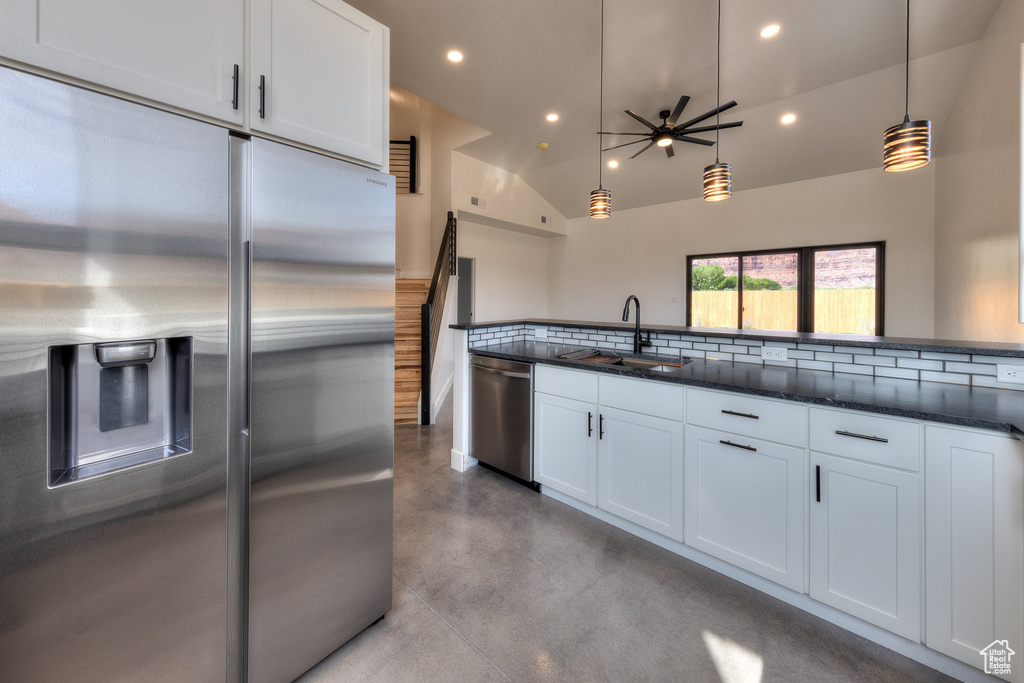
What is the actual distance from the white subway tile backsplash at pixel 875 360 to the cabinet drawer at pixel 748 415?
0.73 metres

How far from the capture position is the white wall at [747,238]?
540cm

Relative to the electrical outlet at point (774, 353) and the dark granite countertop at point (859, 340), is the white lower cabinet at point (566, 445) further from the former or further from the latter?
the electrical outlet at point (774, 353)

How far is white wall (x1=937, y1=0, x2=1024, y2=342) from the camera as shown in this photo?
2711mm

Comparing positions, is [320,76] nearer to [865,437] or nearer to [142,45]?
[142,45]

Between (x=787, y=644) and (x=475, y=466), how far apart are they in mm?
2252

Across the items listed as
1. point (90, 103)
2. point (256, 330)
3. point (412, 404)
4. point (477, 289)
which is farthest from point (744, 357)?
point (477, 289)

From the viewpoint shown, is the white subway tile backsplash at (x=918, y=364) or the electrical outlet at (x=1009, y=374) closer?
the electrical outlet at (x=1009, y=374)

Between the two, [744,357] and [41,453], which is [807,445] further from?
[41,453]

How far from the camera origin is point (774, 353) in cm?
239

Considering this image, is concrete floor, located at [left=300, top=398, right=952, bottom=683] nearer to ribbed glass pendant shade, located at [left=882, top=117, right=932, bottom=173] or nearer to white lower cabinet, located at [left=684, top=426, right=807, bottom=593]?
white lower cabinet, located at [left=684, top=426, right=807, bottom=593]

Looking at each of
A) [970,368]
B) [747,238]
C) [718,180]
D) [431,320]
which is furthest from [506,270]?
[970,368]

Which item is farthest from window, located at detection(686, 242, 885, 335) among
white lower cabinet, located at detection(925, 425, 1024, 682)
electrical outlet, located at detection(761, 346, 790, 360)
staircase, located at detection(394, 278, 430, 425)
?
white lower cabinet, located at detection(925, 425, 1024, 682)

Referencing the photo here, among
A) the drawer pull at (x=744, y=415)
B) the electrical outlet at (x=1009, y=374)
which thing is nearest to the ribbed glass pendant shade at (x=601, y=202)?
the drawer pull at (x=744, y=415)

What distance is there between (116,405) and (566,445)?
7.24 ft
